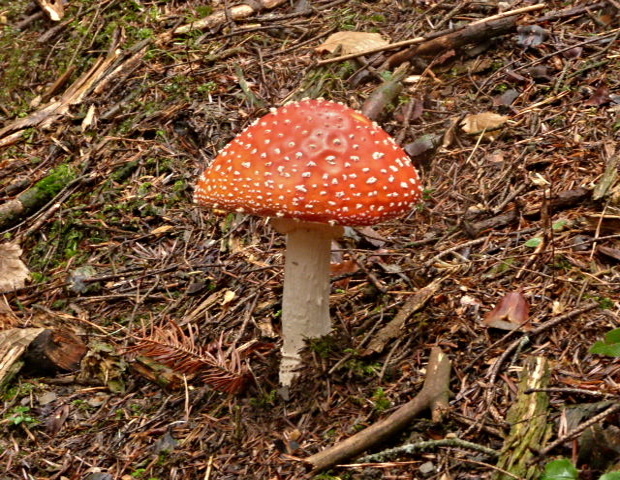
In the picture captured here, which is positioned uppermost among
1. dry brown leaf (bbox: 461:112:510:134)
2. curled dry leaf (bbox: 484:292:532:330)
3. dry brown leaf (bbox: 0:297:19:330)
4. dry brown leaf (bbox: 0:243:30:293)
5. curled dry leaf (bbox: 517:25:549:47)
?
dry brown leaf (bbox: 0:243:30:293)

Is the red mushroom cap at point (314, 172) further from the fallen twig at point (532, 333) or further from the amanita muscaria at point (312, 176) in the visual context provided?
the fallen twig at point (532, 333)

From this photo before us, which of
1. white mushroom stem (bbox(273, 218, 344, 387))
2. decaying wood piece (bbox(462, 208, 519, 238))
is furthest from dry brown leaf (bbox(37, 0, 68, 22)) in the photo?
decaying wood piece (bbox(462, 208, 519, 238))

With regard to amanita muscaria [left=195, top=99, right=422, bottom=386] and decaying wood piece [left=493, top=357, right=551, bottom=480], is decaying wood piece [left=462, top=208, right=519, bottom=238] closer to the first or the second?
amanita muscaria [left=195, top=99, right=422, bottom=386]

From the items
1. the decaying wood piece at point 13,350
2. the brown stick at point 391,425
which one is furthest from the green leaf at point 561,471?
the decaying wood piece at point 13,350

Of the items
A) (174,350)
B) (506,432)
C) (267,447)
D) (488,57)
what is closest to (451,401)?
(506,432)

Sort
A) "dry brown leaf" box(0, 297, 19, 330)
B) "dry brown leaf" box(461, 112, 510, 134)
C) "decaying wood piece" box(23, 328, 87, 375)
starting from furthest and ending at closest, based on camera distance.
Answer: "dry brown leaf" box(461, 112, 510, 134)
"dry brown leaf" box(0, 297, 19, 330)
"decaying wood piece" box(23, 328, 87, 375)
